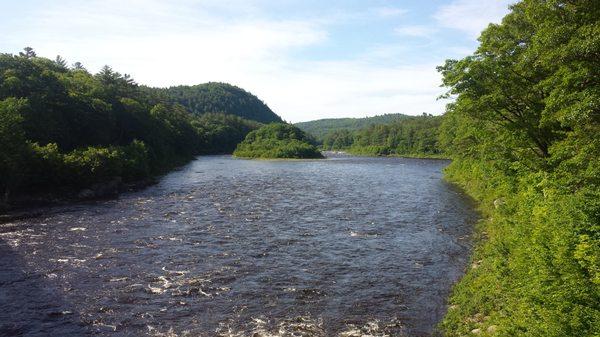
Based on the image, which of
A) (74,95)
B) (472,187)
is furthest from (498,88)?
(74,95)

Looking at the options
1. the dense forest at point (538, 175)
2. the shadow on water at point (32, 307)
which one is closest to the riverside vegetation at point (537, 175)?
the dense forest at point (538, 175)

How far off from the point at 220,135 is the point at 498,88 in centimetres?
16625

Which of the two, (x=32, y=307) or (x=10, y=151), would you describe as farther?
(x=10, y=151)

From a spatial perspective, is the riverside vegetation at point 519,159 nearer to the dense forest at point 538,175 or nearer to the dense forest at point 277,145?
the dense forest at point 538,175

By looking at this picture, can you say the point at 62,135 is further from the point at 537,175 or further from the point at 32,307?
the point at 537,175

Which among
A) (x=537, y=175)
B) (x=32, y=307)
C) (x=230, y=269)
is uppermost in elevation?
(x=537, y=175)

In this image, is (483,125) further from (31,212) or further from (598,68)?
(31,212)

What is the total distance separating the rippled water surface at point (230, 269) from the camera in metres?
15.0

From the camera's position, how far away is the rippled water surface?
15.0 m

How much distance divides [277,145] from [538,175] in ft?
424

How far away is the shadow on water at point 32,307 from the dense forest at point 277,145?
389 ft

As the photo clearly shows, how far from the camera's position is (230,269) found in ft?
68.1

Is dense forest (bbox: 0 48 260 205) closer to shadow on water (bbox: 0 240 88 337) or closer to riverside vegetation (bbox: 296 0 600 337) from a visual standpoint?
shadow on water (bbox: 0 240 88 337)

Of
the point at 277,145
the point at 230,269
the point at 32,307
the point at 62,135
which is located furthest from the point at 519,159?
the point at 277,145
